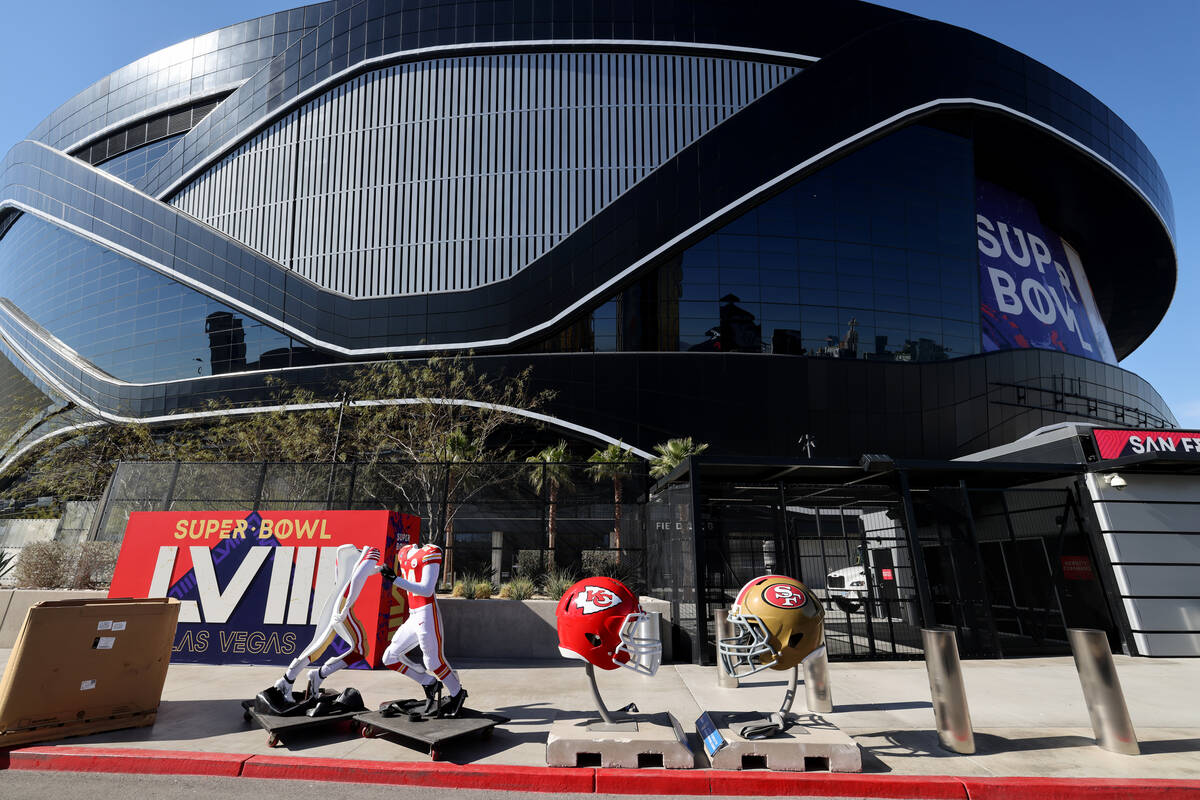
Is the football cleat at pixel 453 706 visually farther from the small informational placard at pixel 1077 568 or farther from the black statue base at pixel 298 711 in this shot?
the small informational placard at pixel 1077 568

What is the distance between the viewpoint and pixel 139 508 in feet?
44.9

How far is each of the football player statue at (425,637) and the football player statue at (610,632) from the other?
5.40 ft

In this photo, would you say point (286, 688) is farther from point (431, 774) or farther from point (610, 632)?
point (610, 632)

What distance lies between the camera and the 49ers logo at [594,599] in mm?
5891

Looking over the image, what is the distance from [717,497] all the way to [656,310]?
1830 centimetres

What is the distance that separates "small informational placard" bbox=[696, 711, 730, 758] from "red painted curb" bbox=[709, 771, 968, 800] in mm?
268

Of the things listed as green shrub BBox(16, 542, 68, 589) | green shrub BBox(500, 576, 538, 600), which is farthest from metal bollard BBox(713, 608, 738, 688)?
green shrub BBox(16, 542, 68, 589)

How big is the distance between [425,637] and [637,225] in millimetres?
29427

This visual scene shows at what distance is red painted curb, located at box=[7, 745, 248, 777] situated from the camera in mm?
5836

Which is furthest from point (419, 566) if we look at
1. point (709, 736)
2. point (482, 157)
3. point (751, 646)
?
point (482, 157)

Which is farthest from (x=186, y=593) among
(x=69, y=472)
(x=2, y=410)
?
(x=2, y=410)

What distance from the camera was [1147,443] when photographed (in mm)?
12812

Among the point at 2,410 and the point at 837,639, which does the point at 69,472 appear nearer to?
the point at 2,410

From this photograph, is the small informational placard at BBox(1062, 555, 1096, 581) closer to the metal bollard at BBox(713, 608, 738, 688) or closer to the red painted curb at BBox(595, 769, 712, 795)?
the metal bollard at BBox(713, 608, 738, 688)
